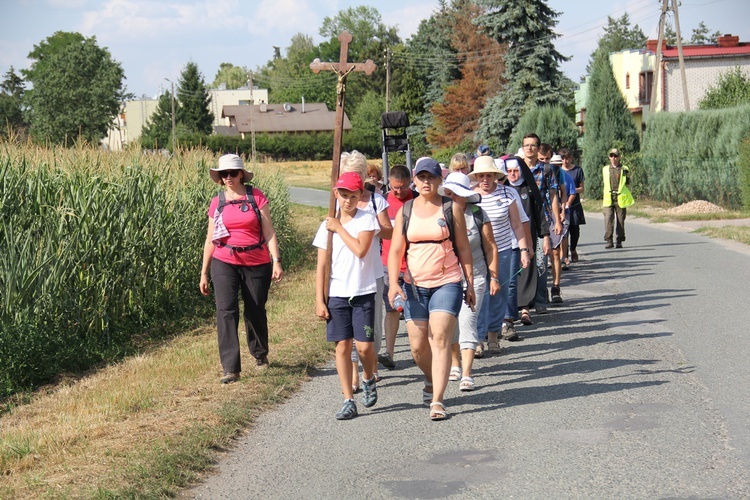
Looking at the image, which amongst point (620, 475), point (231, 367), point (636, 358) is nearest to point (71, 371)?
point (231, 367)

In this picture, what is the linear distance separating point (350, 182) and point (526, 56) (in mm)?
Result: 44644

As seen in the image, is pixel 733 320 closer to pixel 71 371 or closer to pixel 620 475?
pixel 620 475

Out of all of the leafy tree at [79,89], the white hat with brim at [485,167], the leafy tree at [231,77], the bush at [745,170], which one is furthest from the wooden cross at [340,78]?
the leafy tree at [231,77]

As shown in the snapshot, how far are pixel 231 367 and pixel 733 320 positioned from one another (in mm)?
5587

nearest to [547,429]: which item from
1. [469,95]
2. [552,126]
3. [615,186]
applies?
[615,186]

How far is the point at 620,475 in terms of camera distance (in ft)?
18.7

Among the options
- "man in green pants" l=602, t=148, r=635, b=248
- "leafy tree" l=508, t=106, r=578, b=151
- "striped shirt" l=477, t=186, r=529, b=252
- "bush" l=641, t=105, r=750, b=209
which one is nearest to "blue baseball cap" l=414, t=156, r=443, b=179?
"striped shirt" l=477, t=186, r=529, b=252

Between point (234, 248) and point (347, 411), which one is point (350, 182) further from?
point (234, 248)

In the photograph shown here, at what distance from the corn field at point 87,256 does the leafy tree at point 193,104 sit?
3446 inches

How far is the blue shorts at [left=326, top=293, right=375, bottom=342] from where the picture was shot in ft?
24.5

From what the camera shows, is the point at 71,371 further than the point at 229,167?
Yes

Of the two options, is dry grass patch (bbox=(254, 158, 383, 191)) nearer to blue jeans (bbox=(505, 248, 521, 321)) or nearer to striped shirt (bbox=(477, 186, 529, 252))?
blue jeans (bbox=(505, 248, 521, 321))

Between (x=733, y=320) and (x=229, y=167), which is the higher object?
(x=229, y=167)

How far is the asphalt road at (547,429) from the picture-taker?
18.6ft
